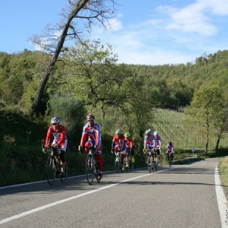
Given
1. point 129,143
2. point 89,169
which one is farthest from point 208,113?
point 89,169

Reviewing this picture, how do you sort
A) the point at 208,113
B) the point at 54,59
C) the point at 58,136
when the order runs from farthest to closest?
the point at 208,113, the point at 54,59, the point at 58,136

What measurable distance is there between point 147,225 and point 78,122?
1698 cm

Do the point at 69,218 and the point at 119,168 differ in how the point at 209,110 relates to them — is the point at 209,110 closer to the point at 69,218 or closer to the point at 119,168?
the point at 119,168

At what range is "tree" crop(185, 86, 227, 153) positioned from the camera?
71.2 metres

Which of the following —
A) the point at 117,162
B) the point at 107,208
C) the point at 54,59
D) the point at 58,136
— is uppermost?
A: the point at 54,59

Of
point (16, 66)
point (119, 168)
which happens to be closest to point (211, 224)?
point (119, 168)

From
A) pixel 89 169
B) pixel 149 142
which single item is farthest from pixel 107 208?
pixel 149 142

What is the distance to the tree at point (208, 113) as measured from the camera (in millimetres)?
71188

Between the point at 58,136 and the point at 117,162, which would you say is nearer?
the point at 58,136

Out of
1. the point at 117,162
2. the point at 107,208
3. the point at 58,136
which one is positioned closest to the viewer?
the point at 107,208

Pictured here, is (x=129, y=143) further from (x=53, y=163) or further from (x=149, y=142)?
(x=53, y=163)

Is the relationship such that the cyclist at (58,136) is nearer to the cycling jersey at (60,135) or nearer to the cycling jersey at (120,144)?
the cycling jersey at (60,135)

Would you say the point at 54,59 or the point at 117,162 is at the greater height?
the point at 54,59

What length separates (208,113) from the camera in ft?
237
